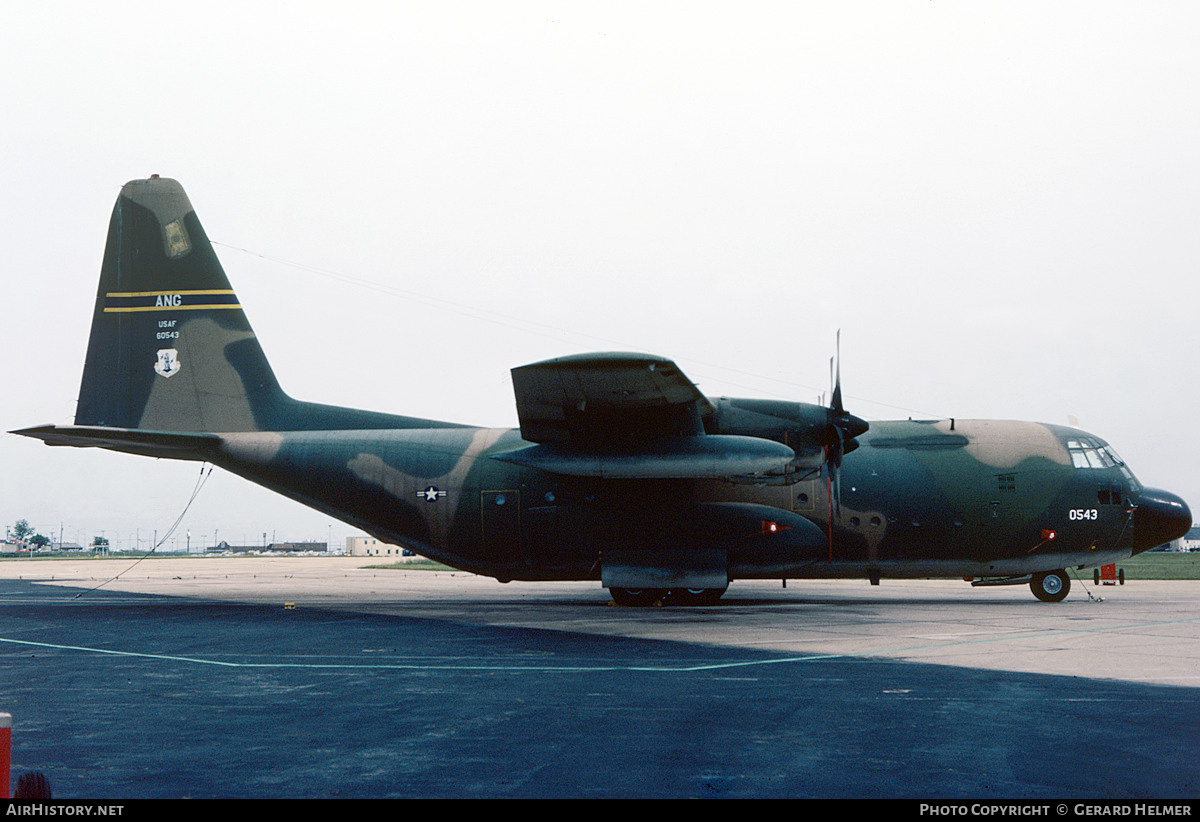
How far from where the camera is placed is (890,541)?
21734mm

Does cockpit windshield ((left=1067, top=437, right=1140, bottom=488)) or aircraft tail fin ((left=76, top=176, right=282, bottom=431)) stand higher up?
aircraft tail fin ((left=76, top=176, right=282, bottom=431))

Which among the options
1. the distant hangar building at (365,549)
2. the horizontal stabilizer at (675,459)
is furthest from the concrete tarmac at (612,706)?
the distant hangar building at (365,549)

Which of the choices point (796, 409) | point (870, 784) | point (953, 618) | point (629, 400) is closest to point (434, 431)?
point (629, 400)

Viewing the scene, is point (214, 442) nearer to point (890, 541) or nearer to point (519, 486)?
point (519, 486)

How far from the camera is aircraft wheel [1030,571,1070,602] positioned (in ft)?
75.1

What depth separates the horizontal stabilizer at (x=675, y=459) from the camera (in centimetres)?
1916

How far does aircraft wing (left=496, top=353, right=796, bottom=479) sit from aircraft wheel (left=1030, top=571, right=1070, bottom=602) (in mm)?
8638

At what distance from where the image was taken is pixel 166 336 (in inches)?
931

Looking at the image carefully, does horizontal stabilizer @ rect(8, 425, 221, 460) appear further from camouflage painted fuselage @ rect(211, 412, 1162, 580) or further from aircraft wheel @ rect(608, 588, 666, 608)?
aircraft wheel @ rect(608, 588, 666, 608)

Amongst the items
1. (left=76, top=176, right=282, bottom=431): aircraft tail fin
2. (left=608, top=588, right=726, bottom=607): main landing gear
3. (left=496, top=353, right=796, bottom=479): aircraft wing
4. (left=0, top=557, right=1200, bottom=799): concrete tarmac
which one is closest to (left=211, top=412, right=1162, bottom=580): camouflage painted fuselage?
(left=608, top=588, right=726, bottom=607): main landing gear

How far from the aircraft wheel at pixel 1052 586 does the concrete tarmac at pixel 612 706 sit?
3.78 meters

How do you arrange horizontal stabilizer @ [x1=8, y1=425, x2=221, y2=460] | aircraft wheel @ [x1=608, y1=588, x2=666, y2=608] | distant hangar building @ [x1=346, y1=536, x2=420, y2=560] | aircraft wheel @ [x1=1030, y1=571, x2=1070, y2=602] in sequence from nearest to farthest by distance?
horizontal stabilizer @ [x1=8, y1=425, x2=221, y2=460] < aircraft wheel @ [x1=608, y1=588, x2=666, y2=608] < aircraft wheel @ [x1=1030, y1=571, x2=1070, y2=602] < distant hangar building @ [x1=346, y1=536, x2=420, y2=560]

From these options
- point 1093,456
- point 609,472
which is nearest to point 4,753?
point 609,472

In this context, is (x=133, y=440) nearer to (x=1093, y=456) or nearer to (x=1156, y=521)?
(x=1093, y=456)
